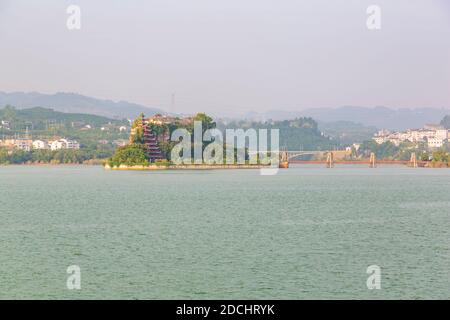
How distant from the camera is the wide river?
28672 millimetres

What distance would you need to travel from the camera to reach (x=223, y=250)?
38.2 m

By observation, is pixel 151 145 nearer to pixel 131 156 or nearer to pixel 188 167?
pixel 131 156

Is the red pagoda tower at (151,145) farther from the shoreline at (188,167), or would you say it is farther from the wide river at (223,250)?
the wide river at (223,250)

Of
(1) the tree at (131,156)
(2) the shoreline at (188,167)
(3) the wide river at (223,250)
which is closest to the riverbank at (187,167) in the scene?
(2) the shoreline at (188,167)

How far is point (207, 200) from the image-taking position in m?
74.5

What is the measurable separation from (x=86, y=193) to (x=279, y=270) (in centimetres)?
5705

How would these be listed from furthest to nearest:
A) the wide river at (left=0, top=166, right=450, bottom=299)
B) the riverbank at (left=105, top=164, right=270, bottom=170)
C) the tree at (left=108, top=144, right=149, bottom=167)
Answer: the riverbank at (left=105, top=164, right=270, bottom=170)
the tree at (left=108, top=144, right=149, bottom=167)
the wide river at (left=0, top=166, right=450, bottom=299)

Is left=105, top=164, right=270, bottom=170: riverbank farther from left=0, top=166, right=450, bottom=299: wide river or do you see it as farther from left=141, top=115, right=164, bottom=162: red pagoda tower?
left=0, top=166, right=450, bottom=299: wide river

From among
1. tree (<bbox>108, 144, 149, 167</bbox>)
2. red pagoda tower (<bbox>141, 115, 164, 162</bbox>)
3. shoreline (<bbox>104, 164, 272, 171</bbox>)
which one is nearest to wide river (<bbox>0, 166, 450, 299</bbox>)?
tree (<bbox>108, 144, 149, 167</bbox>)

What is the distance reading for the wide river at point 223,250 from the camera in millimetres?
28672

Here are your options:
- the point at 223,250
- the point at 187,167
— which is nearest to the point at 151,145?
the point at 187,167

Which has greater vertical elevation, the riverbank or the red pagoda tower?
the red pagoda tower

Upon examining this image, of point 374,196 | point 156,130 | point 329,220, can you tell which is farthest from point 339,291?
point 156,130
